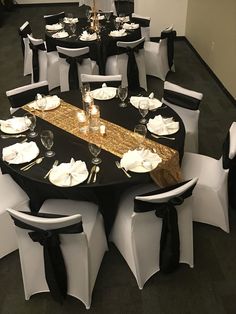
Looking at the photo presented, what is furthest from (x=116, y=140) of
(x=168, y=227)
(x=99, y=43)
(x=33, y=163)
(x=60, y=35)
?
(x=60, y=35)

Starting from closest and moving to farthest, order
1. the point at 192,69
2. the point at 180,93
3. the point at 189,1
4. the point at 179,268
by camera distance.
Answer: the point at 179,268
the point at 180,93
the point at 192,69
the point at 189,1

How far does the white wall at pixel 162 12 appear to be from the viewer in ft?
20.5

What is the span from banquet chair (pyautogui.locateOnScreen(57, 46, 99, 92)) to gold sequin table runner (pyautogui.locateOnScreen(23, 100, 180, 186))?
1.41 m

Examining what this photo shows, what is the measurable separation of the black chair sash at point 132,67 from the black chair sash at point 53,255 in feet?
9.97

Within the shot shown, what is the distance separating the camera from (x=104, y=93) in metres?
3.13

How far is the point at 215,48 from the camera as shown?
521cm

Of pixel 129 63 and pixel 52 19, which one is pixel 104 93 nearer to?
pixel 129 63

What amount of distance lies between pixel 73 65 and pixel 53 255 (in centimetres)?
290

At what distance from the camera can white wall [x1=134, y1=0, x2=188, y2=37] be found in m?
6.26

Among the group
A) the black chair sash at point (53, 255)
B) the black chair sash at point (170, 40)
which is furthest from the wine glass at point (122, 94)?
the black chair sash at point (170, 40)

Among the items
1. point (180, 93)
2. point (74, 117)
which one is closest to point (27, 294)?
point (74, 117)

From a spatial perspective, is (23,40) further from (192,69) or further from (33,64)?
(192,69)

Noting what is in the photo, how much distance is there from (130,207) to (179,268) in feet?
2.13

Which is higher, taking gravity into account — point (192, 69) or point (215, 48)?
point (215, 48)
